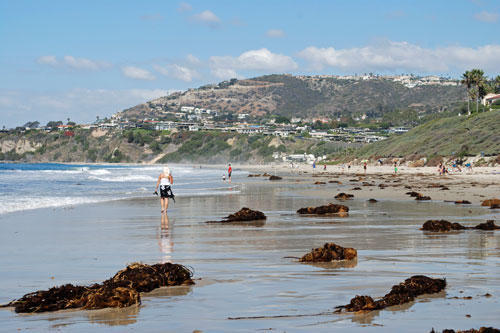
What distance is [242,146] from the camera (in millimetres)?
157000

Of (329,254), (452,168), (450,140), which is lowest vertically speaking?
(329,254)

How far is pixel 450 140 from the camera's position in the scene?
256 feet

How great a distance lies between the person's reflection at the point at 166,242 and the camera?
32.3ft

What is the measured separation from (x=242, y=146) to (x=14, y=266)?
14832 centimetres

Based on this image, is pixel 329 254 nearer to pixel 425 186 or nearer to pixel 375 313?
pixel 375 313

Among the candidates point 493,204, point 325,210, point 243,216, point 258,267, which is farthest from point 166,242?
point 493,204

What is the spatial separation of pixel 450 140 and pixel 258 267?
243ft

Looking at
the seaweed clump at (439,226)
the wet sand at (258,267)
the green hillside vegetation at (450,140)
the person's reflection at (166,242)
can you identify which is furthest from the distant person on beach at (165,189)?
the green hillside vegetation at (450,140)

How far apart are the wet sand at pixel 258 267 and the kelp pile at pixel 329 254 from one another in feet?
0.62

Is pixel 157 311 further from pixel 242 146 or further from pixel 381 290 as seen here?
pixel 242 146

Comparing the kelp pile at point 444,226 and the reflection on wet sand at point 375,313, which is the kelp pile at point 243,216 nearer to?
the kelp pile at point 444,226

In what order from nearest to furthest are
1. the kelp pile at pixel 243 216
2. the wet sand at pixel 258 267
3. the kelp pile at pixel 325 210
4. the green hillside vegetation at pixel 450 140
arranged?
1. the wet sand at pixel 258 267
2. the kelp pile at pixel 243 216
3. the kelp pile at pixel 325 210
4. the green hillside vegetation at pixel 450 140

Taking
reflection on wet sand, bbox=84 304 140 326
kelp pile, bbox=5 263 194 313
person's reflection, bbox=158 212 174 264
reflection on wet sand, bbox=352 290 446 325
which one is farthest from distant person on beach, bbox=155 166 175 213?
reflection on wet sand, bbox=352 290 446 325

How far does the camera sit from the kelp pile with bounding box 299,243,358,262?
882cm
